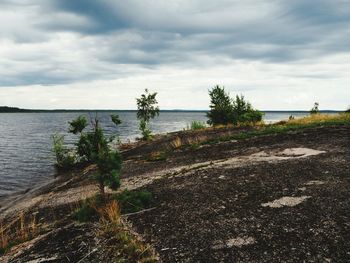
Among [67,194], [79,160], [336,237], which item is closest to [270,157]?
[336,237]

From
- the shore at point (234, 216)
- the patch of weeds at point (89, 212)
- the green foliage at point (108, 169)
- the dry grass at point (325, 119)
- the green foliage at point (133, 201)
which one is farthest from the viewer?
the dry grass at point (325, 119)

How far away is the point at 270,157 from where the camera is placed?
14266mm

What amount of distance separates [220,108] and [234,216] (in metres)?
32.1

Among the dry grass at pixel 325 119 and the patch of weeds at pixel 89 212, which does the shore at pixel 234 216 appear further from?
the dry grass at pixel 325 119

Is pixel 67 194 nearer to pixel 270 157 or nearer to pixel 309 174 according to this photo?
pixel 270 157

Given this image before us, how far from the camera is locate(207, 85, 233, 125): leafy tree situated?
3928cm

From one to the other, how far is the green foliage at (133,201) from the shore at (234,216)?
0.25 m

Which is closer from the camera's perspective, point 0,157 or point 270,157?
point 270,157

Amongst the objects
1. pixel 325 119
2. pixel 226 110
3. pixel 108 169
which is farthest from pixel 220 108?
pixel 108 169

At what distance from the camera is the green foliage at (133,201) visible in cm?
956

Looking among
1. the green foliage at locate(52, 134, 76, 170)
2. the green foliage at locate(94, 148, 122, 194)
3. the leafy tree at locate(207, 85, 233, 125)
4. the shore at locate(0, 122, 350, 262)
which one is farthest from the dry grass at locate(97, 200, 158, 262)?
the leafy tree at locate(207, 85, 233, 125)

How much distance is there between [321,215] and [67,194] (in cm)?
1101

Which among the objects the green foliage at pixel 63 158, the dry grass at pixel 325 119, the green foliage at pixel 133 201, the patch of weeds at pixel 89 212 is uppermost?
the dry grass at pixel 325 119

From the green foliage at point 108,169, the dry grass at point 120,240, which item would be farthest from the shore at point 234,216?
the green foliage at point 108,169
